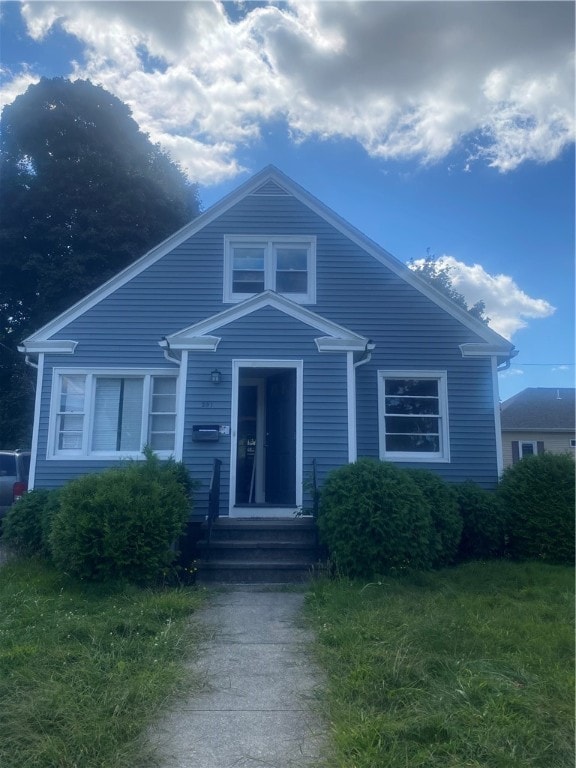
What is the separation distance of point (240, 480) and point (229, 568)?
324 centimetres

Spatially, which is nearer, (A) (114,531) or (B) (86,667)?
(B) (86,667)

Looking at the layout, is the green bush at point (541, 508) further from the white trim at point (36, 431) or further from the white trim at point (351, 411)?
the white trim at point (36, 431)

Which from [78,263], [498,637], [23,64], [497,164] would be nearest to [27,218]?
[78,263]

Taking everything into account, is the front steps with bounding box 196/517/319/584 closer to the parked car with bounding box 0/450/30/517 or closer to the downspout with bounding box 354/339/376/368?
the downspout with bounding box 354/339/376/368

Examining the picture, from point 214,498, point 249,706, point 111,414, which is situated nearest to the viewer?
point 249,706

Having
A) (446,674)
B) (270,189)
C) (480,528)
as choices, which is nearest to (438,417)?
(480,528)

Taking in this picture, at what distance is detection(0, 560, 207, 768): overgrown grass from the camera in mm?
3283

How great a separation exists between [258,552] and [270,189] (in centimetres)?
684

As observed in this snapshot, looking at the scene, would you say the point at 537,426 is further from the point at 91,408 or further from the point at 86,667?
the point at 86,667

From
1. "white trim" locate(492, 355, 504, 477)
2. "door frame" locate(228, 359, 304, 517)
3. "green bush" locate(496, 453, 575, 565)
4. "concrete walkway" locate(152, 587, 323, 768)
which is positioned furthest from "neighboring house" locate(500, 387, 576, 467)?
"concrete walkway" locate(152, 587, 323, 768)

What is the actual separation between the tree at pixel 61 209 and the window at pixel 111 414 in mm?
9737

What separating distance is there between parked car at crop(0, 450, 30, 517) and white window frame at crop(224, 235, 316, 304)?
5580 millimetres

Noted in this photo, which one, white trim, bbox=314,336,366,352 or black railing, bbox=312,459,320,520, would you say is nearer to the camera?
black railing, bbox=312,459,320,520

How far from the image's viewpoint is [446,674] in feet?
13.6
